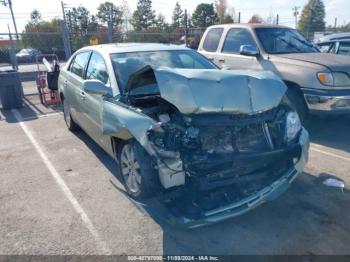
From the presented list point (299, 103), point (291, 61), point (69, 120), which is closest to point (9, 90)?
point (69, 120)

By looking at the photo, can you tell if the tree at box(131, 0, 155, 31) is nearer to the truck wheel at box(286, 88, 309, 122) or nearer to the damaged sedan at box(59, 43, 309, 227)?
the truck wheel at box(286, 88, 309, 122)

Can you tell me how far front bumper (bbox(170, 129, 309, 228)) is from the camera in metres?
2.80

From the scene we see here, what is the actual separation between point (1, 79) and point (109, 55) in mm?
5777

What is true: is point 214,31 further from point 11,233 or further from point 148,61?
point 11,233

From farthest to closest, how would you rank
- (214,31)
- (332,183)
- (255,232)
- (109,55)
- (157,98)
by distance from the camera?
(214,31) < (109,55) < (332,183) < (157,98) < (255,232)

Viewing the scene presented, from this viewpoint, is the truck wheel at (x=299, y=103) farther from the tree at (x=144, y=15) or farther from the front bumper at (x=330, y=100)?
the tree at (x=144, y=15)

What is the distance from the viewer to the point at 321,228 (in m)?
3.20

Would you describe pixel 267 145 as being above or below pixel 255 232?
above

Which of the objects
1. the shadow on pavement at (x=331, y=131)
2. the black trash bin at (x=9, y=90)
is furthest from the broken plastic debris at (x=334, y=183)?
the black trash bin at (x=9, y=90)

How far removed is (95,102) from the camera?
4.29m

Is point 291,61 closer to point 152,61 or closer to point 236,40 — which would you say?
point 236,40

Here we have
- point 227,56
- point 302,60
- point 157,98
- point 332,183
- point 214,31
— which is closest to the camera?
point 157,98

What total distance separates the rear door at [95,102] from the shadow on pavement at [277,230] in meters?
1.44

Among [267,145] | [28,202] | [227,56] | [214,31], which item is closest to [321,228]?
[267,145]
